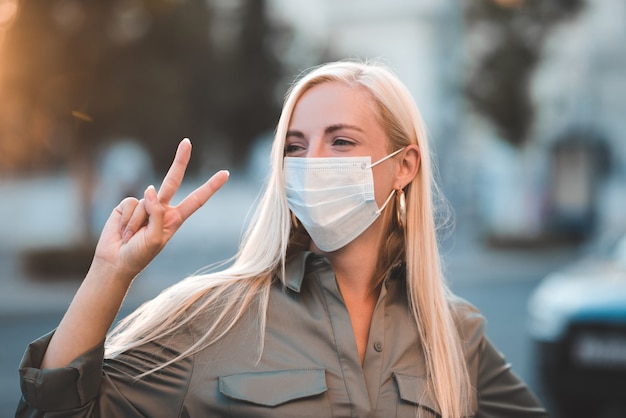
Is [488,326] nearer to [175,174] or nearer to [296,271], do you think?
[296,271]

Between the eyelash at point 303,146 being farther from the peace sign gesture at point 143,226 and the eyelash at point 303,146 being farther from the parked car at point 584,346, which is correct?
the parked car at point 584,346

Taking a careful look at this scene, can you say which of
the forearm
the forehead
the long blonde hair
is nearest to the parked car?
the long blonde hair

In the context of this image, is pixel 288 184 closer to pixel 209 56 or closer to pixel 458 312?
pixel 458 312

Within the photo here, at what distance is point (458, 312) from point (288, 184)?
70cm

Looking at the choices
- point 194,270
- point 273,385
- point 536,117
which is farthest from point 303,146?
point 536,117

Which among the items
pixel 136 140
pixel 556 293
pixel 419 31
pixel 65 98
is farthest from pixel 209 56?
pixel 419 31

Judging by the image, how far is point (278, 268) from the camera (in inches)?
100

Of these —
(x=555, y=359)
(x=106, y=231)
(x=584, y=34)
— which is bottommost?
(x=555, y=359)

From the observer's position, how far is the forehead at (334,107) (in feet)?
8.25

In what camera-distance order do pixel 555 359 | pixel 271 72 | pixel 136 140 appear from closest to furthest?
pixel 555 359
pixel 136 140
pixel 271 72

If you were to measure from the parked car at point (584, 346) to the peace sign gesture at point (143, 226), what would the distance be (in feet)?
13.1

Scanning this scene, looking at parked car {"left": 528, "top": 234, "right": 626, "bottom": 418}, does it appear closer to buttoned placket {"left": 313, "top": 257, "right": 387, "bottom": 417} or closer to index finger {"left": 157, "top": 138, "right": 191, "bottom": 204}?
buttoned placket {"left": 313, "top": 257, "right": 387, "bottom": 417}

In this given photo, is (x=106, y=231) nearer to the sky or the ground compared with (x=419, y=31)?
nearer to the ground

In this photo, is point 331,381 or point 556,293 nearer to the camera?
point 331,381
